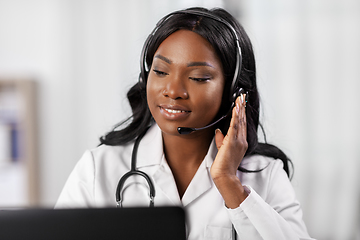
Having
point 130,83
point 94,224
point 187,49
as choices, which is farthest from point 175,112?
point 130,83

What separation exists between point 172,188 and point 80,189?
0.30 metres

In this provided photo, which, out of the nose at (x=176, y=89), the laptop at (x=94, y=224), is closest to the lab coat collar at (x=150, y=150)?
the nose at (x=176, y=89)

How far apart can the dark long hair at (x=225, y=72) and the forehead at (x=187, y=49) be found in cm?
2

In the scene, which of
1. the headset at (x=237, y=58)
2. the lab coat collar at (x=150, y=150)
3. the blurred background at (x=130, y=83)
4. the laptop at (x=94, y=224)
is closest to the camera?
the laptop at (x=94, y=224)

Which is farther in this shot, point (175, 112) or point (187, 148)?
point (187, 148)

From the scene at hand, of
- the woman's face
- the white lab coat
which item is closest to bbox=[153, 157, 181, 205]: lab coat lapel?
the white lab coat

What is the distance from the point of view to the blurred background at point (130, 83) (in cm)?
235

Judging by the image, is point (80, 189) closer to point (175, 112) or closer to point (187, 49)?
point (175, 112)

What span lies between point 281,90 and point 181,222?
80.9 inches

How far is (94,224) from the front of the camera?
0.50 m

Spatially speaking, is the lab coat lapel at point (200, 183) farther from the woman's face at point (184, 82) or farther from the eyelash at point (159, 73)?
the eyelash at point (159, 73)

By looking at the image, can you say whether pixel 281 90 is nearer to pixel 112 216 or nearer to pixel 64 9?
pixel 64 9

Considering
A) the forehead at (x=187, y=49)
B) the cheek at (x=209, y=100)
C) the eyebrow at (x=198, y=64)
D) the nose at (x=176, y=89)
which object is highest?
the forehead at (x=187, y=49)

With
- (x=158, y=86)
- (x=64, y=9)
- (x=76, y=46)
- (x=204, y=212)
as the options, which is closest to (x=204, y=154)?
(x=204, y=212)
